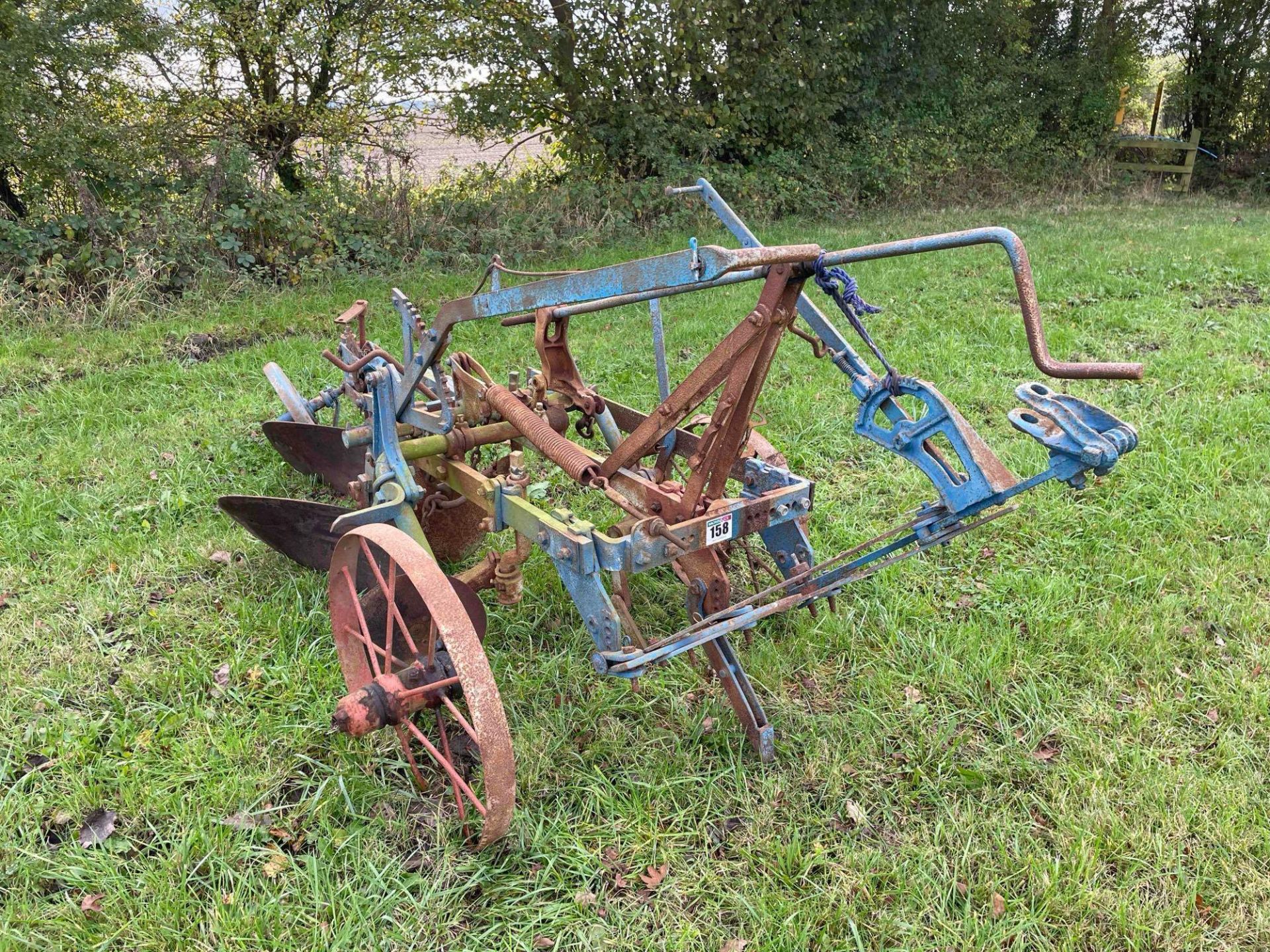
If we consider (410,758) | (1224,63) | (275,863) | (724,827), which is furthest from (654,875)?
(1224,63)

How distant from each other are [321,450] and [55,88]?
5576 millimetres

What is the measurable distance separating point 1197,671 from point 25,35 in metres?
8.82

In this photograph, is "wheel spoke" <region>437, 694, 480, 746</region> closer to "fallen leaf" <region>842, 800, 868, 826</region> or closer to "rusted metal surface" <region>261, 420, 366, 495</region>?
"fallen leaf" <region>842, 800, 868, 826</region>

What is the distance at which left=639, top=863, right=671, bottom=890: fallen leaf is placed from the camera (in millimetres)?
2168

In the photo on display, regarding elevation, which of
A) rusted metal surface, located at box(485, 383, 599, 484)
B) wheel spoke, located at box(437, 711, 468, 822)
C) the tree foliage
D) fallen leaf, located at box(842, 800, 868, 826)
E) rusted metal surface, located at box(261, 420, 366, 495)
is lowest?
fallen leaf, located at box(842, 800, 868, 826)

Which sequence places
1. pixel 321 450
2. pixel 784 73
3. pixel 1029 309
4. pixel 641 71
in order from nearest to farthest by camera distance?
1. pixel 1029 309
2. pixel 321 450
3. pixel 641 71
4. pixel 784 73

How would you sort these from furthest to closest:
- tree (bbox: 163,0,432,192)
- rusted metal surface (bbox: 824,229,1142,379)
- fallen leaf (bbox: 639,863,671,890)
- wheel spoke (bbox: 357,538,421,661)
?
tree (bbox: 163,0,432,192)
wheel spoke (bbox: 357,538,421,661)
fallen leaf (bbox: 639,863,671,890)
rusted metal surface (bbox: 824,229,1142,379)

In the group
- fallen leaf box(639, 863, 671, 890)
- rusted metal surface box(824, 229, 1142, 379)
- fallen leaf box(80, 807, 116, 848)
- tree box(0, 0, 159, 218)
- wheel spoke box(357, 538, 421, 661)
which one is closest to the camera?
rusted metal surface box(824, 229, 1142, 379)

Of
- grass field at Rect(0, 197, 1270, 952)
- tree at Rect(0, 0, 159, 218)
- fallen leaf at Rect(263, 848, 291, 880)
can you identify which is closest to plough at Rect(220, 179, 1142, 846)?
grass field at Rect(0, 197, 1270, 952)

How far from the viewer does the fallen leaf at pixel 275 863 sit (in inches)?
85.7

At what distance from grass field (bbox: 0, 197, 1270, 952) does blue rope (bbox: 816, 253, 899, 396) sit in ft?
3.33

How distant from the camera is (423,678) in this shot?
7.78 ft

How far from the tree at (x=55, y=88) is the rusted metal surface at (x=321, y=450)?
458 centimetres

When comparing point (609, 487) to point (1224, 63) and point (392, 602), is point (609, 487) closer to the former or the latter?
point (392, 602)
